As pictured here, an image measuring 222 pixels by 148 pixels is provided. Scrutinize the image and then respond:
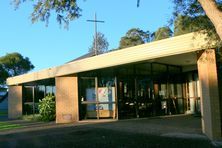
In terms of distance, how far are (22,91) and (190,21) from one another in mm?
23704

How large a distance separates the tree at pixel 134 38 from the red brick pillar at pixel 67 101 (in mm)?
36070

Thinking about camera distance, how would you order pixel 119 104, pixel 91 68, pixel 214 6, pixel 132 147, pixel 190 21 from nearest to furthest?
pixel 214 6 → pixel 190 21 → pixel 132 147 → pixel 91 68 → pixel 119 104

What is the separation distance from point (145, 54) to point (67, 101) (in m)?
8.65

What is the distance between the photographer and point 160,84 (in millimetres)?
24484

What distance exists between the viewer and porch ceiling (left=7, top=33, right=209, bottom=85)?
47.6 feet

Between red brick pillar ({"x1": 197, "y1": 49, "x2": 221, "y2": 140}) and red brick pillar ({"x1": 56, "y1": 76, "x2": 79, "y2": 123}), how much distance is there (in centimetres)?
1097

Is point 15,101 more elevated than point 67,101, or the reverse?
point 15,101

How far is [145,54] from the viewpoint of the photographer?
17.1 meters

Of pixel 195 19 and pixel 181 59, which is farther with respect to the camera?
pixel 181 59

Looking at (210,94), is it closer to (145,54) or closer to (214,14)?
(145,54)

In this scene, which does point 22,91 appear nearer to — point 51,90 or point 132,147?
point 51,90

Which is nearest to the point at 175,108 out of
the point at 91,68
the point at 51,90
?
the point at 91,68

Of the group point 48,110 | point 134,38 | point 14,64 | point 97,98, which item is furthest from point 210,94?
point 14,64

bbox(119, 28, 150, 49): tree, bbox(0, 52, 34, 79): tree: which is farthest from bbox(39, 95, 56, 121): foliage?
bbox(0, 52, 34, 79): tree
